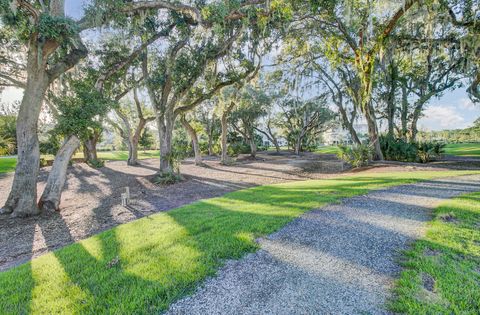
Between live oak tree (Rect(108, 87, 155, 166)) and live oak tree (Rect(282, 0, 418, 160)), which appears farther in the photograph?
live oak tree (Rect(108, 87, 155, 166))

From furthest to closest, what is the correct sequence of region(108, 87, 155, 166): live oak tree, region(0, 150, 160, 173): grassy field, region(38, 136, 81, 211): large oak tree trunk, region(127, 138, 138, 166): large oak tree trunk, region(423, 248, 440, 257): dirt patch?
region(127, 138, 138, 166): large oak tree trunk, region(0, 150, 160, 173): grassy field, region(108, 87, 155, 166): live oak tree, region(38, 136, 81, 211): large oak tree trunk, region(423, 248, 440, 257): dirt patch

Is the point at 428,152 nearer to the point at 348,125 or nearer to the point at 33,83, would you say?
the point at 348,125

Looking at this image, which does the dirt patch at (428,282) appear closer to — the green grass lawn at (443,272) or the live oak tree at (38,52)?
the green grass lawn at (443,272)

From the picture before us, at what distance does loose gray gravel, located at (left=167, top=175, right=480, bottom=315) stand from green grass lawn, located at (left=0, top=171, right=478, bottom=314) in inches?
10.5

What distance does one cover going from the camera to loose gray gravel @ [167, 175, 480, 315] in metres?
2.11

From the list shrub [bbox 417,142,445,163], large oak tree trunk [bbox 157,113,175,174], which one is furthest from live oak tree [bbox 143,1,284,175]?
shrub [bbox 417,142,445,163]

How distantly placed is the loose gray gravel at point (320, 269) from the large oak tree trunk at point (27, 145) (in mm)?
7233

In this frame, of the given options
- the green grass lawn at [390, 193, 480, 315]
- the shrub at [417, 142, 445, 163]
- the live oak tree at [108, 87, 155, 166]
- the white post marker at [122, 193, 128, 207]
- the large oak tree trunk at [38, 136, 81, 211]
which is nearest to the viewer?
the green grass lawn at [390, 193, 480, 315]

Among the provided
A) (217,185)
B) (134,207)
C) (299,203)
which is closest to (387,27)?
(299,203)

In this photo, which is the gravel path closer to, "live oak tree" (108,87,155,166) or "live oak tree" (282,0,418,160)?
"live oak tree" (108,87,155,166)

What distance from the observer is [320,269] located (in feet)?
8.83

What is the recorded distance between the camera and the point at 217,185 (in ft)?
36.9

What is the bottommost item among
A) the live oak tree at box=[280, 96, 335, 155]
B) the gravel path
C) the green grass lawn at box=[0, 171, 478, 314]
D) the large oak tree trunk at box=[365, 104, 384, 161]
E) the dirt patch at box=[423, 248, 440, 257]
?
the gravel path

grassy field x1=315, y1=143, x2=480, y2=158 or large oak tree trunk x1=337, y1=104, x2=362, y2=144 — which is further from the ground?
large oak tree trunk x1=337, y1=104, x2=362, y2=144
